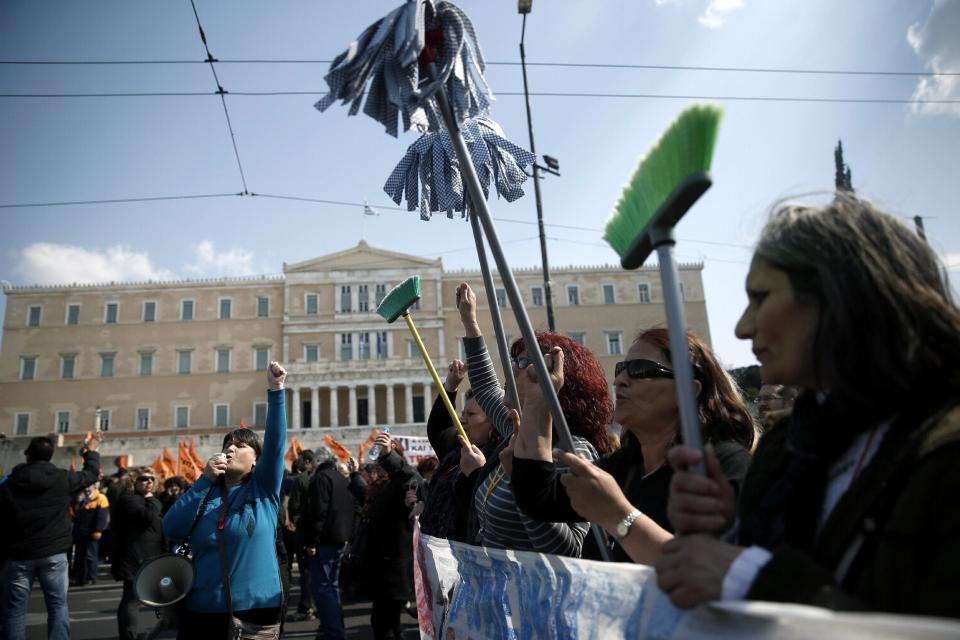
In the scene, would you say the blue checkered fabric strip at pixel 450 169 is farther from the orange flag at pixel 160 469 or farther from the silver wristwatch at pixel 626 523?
the orange flag at pixel 160 469

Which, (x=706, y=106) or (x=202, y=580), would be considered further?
(x=202, y=580)

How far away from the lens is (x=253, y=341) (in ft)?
171

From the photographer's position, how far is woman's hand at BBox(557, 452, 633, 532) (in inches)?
63.6

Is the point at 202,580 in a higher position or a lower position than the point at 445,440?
lower

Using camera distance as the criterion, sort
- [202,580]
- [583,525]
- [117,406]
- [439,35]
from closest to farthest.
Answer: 1. [439,35]
2. [583,525]
3. [202,580]
4. [117,406]

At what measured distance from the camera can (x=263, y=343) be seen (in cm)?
5212

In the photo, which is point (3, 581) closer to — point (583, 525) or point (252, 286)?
point (583, 525)

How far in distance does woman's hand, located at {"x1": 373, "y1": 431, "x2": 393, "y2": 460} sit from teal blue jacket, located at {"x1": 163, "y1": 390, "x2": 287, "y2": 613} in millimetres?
1517

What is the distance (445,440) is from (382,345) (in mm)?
49433

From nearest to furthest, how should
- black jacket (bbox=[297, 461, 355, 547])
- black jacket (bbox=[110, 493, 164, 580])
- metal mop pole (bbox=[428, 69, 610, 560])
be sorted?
metal mop pole (bbox=[428, 69, 610, 560])
black jacket (bbox=[297, 461, 355, 547])
black jacket (bbox=[110, 493, 164, 580])

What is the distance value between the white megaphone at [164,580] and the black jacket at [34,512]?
2887 millimetres

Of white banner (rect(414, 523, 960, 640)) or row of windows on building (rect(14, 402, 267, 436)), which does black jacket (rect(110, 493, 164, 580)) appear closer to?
white banner (rect(414, 523, 960, 640))

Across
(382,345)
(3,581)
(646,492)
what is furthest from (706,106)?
(382,345)

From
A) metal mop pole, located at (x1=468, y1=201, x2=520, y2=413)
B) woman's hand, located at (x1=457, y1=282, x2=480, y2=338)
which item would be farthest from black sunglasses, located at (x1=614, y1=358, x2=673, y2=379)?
woman's hand, located at (x1=457, y1=282, x2=480, y2=338)
